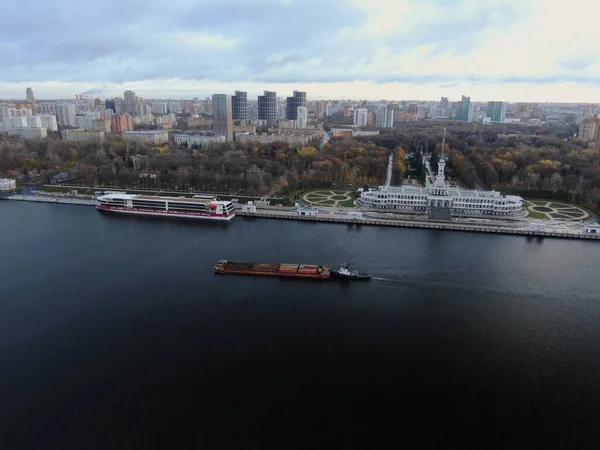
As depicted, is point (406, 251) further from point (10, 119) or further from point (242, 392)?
point (10, 119)

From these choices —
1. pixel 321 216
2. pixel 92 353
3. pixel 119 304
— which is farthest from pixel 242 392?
pixel 321 216

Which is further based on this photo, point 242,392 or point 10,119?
point 10,119

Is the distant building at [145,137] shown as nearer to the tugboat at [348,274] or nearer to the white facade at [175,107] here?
the tugboat at [348,274]

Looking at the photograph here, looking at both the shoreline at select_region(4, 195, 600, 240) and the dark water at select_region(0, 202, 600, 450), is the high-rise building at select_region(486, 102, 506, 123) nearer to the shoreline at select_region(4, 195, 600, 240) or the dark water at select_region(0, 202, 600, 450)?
the shoreline at select_region(4, 195, 600, 240)

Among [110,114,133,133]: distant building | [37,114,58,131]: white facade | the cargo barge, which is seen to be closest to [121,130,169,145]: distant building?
[110,114,133,133]: distant building

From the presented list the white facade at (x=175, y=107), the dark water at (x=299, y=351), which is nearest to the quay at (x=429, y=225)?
the dark water at (x=299, y=351)

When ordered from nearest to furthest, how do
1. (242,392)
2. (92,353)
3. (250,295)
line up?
1. (242,392)
2. (92,353)
3. (250,295)

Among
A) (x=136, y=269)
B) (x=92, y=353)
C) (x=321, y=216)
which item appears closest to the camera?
(x=92, y=353)

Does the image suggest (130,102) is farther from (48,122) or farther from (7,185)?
(7,185)
